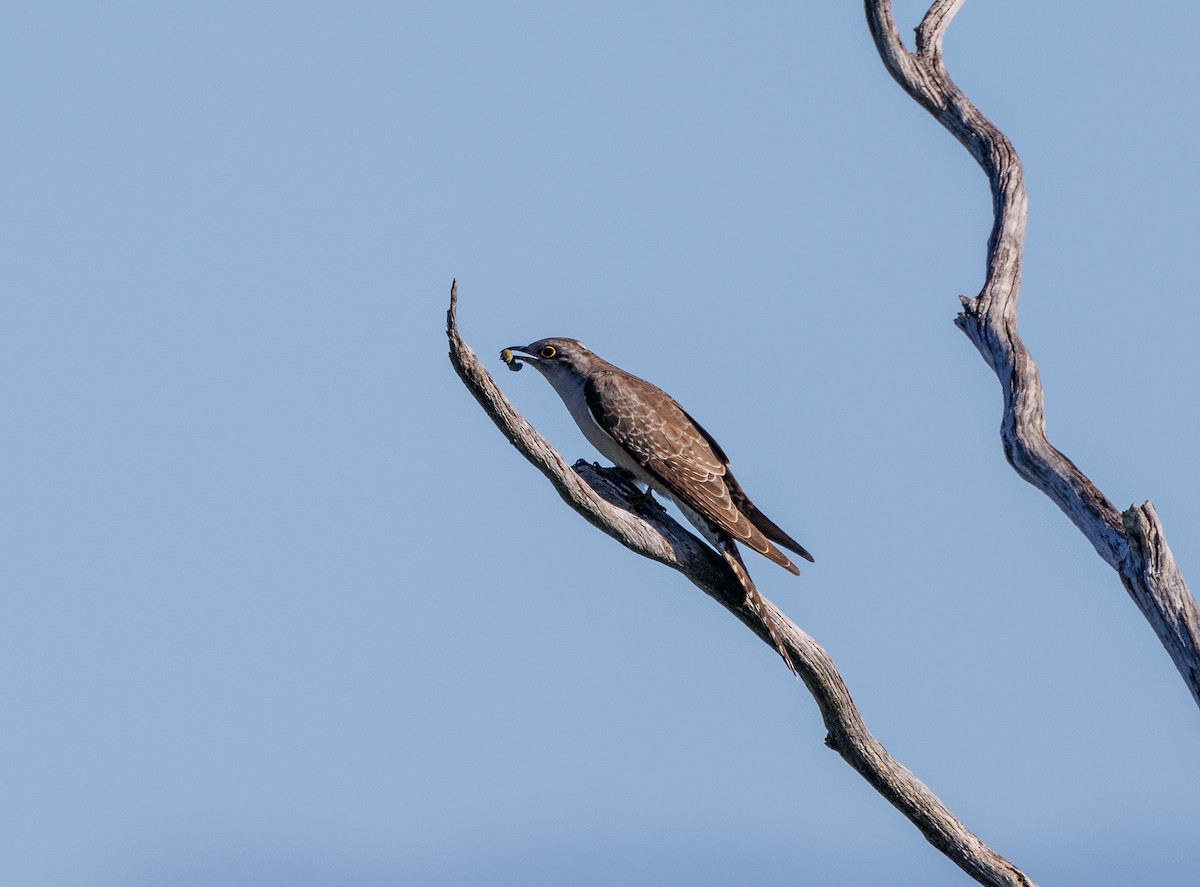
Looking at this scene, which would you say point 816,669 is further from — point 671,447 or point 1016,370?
point 1016,370

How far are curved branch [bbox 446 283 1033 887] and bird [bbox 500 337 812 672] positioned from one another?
8.9 inches

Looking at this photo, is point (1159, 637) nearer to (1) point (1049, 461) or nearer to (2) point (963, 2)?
(1) point (1049, 461)

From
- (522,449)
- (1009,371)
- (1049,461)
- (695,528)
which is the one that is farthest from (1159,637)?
(522,449)

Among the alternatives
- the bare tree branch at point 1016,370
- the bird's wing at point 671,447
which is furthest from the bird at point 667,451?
the bare tree branch at point 1016,370

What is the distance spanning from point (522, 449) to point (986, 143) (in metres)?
4.96

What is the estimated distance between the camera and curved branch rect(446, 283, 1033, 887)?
992 centimetres

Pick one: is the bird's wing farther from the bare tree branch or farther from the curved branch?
the bare tree branch

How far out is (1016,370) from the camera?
Result: 10.8 metres

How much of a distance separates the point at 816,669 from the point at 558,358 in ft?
10.9

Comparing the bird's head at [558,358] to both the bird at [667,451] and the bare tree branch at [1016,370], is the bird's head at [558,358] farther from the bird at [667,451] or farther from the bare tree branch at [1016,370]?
the bare tree branch at [1016,370]

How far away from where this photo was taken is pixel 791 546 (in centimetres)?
1102

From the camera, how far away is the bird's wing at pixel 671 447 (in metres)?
10.8

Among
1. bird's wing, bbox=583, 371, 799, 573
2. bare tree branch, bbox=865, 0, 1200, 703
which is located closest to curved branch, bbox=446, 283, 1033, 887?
bird's wing, bbox=583, 371, 799, 573

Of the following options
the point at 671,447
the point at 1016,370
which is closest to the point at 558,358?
the point at 671,447
